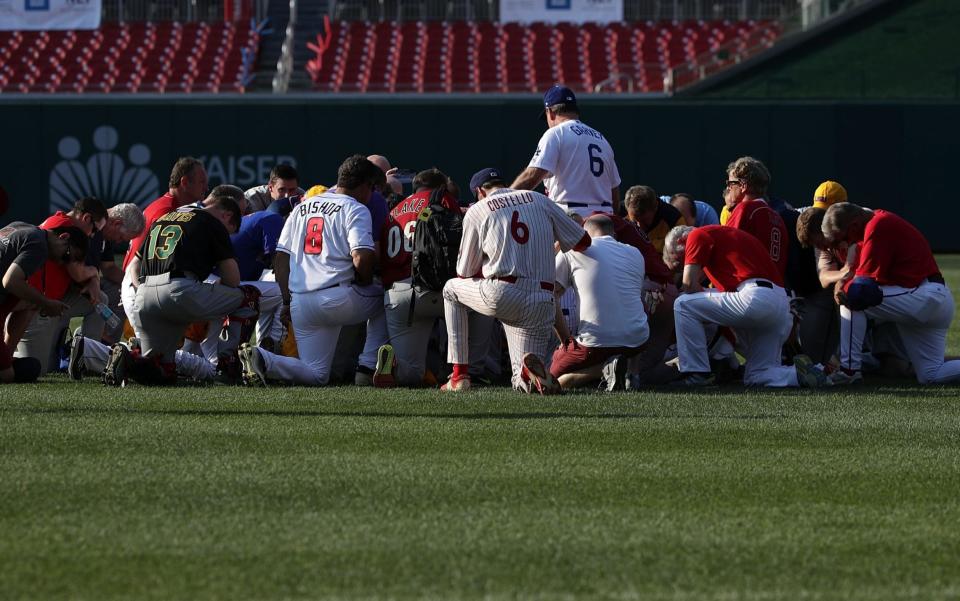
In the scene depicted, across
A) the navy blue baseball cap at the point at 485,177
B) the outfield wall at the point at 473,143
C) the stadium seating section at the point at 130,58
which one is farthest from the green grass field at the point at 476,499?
the stadium seating section at the point at 130,58

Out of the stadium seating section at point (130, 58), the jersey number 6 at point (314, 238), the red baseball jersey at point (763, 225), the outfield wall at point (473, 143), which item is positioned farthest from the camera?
the stadium seating section at point (130, 58)

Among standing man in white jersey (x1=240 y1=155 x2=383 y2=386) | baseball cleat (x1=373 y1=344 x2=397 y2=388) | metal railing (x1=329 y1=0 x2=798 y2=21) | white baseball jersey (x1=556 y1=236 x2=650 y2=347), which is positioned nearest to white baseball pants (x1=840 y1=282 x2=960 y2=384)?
white baseball jersey (x1=556 y1=236 x2=650 y2=347)

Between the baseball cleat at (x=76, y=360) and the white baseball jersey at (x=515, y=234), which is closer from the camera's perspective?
the white baseball jersey at (x=515, y=234)

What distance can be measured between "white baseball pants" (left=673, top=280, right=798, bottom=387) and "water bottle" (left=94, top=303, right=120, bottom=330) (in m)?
4.14

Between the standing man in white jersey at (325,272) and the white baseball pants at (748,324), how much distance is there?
2.23m

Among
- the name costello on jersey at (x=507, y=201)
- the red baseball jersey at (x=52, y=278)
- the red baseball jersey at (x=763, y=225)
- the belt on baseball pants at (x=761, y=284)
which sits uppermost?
the name costello on jersey at (x=507, y=201)

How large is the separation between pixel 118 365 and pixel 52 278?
44.2 inches

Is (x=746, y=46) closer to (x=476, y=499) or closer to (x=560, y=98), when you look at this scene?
(x=560, y=98)

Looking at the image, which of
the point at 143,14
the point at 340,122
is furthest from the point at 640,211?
the point at 143,14

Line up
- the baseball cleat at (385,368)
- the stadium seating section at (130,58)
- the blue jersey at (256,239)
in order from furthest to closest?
the stadium seating section at (130,58) → the blue jersey at (256,239) → the baseball cleat at (385,368)

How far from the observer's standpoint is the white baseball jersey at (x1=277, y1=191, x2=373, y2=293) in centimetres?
982

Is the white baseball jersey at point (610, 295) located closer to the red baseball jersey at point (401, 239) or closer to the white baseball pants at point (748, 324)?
the white baseball pants at point (748, 324)

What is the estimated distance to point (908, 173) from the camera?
1043 inches

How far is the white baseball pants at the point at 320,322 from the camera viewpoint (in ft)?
32.1
